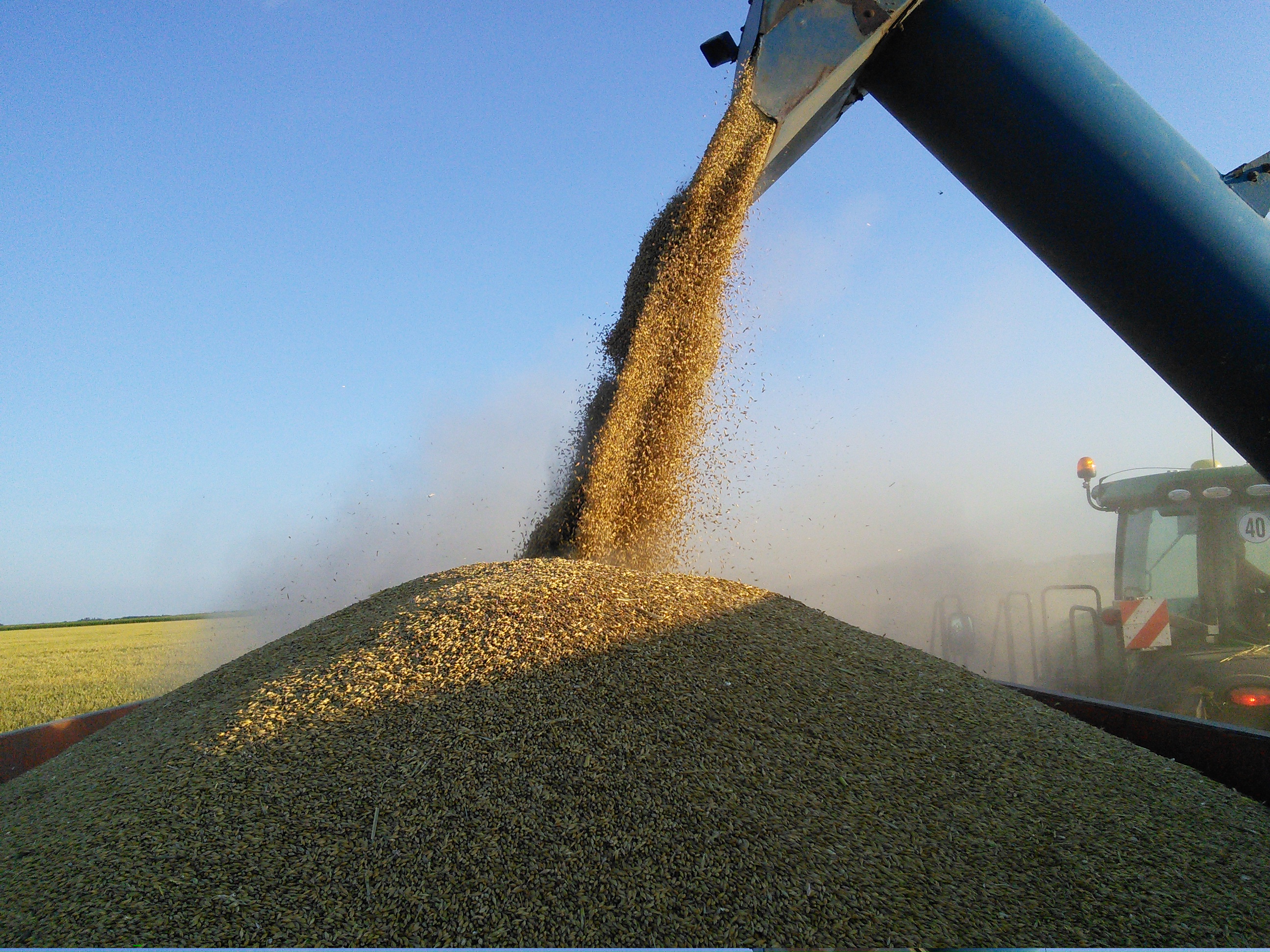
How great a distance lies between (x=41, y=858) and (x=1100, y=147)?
3.58 meters

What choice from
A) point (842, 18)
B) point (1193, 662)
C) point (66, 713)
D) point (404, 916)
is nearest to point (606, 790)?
point (404, 916)

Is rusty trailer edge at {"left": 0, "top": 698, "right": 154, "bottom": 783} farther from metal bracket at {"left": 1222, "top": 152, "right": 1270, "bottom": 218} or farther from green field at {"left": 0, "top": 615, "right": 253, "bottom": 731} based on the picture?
metal bracket at {"left": 1222, "top": 152, "right": 1270, "bottom": 218}

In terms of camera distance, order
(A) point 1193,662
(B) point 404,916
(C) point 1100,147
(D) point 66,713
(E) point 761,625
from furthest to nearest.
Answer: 1. (D) point 66,713
2. (A) point 1193,662
3. (E) point 761,625
4. (C) point 1100,147
5. (B) point 404,916

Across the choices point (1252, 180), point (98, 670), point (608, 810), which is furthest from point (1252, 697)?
point (98, 670)

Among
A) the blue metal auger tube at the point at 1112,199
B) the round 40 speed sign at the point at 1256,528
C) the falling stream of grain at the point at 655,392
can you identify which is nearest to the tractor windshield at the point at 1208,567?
the round 40 speed sign at the point at 1256,528

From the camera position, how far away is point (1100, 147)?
8.18 feet

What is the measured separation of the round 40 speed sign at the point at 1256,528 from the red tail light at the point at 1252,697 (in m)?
1.09

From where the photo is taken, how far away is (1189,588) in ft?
14.8

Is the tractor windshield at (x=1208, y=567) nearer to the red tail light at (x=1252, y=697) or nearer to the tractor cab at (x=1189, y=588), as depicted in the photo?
the tractor cab at (x=1189, y=588)

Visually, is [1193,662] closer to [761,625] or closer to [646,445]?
[761,625]

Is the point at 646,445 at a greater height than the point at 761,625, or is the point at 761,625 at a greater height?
the point at 646,445

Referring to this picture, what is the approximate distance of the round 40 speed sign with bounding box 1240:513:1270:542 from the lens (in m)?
4.16

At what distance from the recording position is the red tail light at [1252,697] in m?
3.43

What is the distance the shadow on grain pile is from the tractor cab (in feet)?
6.84
